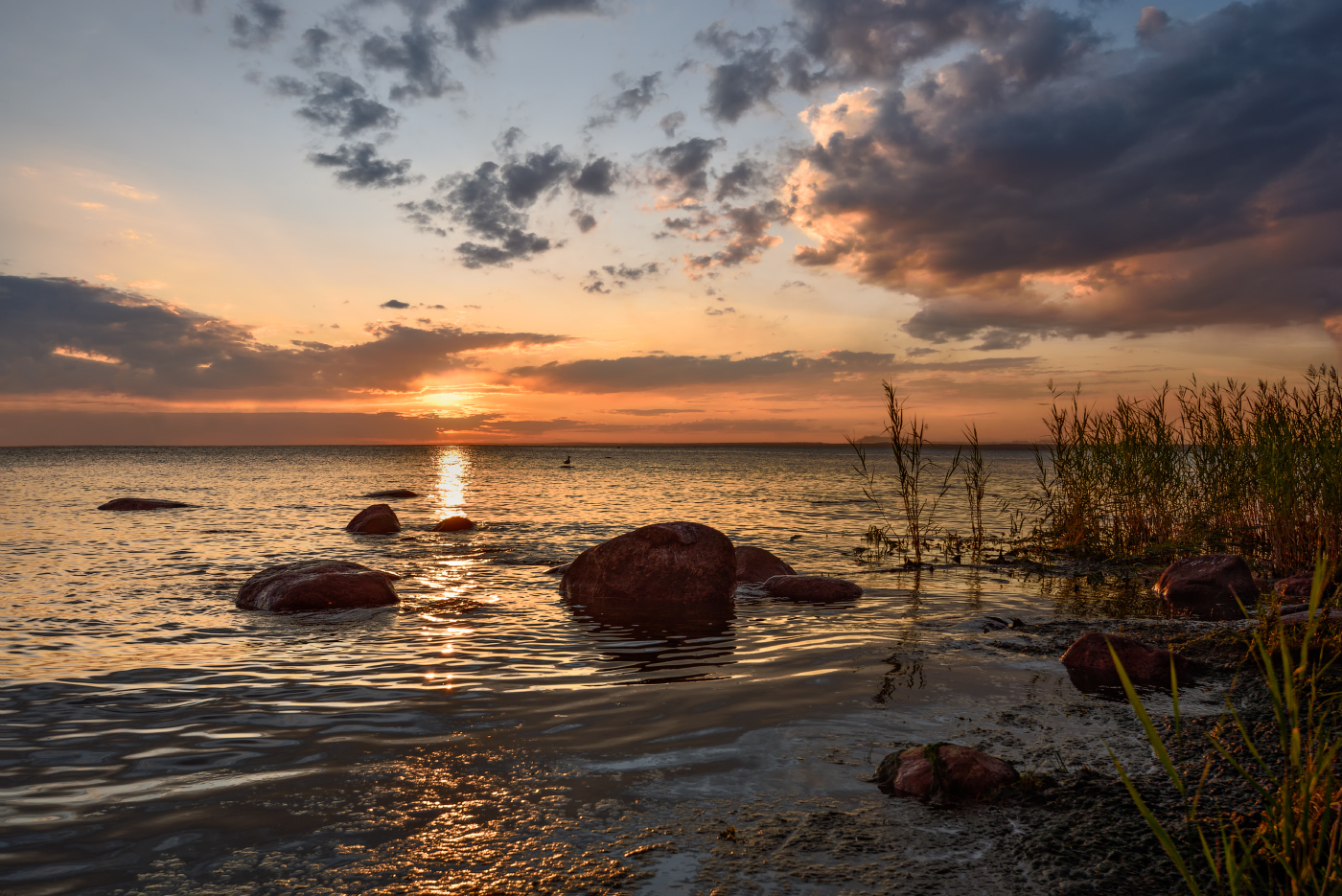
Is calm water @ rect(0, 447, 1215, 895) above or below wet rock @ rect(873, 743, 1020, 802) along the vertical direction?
below

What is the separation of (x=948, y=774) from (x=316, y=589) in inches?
356

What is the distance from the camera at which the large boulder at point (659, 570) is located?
36.8ft

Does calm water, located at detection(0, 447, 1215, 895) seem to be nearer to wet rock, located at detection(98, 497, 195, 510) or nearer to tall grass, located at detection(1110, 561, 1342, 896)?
tall grass, located at detection(1110, 561, 1342, 896)

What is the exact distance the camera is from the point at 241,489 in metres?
37.9

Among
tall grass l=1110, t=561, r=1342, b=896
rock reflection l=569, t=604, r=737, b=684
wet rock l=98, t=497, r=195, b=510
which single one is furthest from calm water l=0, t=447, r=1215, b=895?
wet rock l=98, t=497, r=195, b=510

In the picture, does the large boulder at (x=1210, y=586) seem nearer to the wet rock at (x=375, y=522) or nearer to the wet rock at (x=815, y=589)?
the wet rock at (x=815, y=589)

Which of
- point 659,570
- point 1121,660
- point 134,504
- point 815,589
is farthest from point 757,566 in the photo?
point 134,504

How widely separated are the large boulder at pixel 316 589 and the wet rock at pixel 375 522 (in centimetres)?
969

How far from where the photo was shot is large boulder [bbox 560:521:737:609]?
11219 mm

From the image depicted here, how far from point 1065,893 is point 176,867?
4.48 meters

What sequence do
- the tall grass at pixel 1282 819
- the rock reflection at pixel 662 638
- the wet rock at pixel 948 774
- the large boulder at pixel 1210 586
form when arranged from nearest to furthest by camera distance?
1. the tall grass at pixel 1282 819
2. the wet rock at pixel 948 774
3. the rock reflection at pixel 662 638
4. the large boulder at pixel 1210 586

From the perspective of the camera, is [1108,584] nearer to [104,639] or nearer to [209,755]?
[209,755]

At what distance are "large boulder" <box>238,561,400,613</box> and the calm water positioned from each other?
14.6 inches

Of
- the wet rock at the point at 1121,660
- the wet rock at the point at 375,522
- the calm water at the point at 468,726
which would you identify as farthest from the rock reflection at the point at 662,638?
the wet rock at the point at 375,522
